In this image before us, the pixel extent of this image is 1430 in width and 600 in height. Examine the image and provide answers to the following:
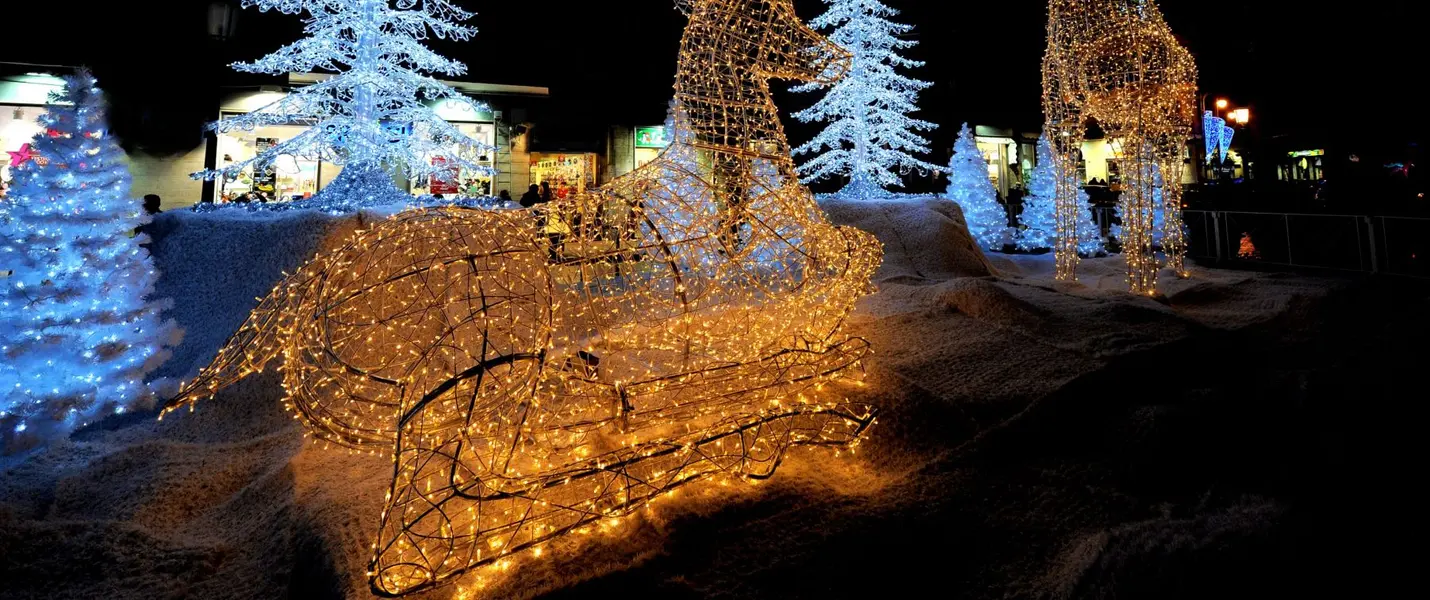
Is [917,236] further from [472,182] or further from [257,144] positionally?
[257,144]

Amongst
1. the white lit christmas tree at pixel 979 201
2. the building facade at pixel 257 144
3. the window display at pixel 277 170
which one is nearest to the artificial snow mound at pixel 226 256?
the building facade at pixel 257 144

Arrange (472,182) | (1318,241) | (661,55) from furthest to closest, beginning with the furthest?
(661,55)
(472,182)
(1318,241)

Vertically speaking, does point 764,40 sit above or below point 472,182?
below

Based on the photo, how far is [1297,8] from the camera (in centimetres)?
980

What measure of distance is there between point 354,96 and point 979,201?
30.4ft

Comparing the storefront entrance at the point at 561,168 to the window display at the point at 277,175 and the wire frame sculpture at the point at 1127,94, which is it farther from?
the wire frame sculpture at the point at 1127,94

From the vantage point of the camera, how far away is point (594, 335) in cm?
215

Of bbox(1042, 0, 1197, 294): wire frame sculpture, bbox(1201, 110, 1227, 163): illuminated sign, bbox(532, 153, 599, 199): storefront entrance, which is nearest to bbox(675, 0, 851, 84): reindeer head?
bbox(1042, 0, 1197, 294): wire frame sculpture

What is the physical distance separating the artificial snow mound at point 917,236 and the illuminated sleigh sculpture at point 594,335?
150 inches

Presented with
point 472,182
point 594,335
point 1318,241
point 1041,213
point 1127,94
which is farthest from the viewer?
point 472,182

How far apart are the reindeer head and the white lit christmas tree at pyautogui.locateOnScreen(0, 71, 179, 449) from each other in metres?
3.40

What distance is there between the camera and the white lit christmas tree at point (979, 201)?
32.8 feet

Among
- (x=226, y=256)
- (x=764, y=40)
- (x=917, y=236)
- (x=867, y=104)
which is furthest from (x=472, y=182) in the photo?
(x=764, y=40)

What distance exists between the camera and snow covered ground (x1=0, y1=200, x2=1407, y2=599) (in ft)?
4.95
